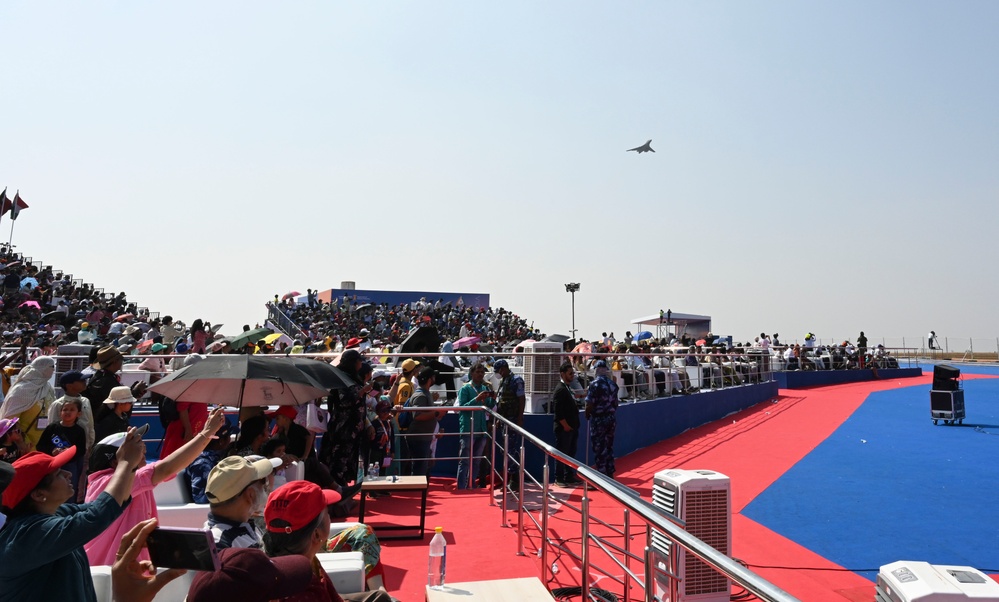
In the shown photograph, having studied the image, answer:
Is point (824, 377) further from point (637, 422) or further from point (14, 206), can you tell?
point (14, 206)

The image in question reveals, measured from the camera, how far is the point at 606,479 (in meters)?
3.85

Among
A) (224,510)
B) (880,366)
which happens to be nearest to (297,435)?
(224,510)

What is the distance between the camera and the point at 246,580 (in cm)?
220

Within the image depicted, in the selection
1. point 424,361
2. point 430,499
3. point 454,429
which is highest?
point 424,361

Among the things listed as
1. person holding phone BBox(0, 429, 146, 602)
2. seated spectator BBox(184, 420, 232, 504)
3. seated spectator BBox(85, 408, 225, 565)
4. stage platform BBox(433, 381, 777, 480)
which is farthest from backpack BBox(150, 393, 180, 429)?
person holding phone BBox(0, 429, 146, 602)

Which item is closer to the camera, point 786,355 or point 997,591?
point 997,591

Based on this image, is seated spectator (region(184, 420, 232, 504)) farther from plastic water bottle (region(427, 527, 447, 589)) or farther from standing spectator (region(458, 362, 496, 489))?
standing spectator (region(458, 362, 496, 489))

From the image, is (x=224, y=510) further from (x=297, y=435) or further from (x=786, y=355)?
(x=786, y=355)

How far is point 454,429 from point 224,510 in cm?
725

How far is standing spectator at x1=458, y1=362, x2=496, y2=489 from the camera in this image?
9180 mm

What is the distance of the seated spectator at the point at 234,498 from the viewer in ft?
10.2

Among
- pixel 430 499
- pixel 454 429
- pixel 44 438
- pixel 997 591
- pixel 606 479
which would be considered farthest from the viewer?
pixel 454 429

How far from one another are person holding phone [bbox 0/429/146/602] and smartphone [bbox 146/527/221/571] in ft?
1.17

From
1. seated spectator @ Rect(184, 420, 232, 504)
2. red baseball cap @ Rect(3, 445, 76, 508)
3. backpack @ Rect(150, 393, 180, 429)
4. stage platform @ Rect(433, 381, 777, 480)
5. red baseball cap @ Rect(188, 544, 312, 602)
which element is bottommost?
stage platform @ Rect(433, 381, 777, 480)
